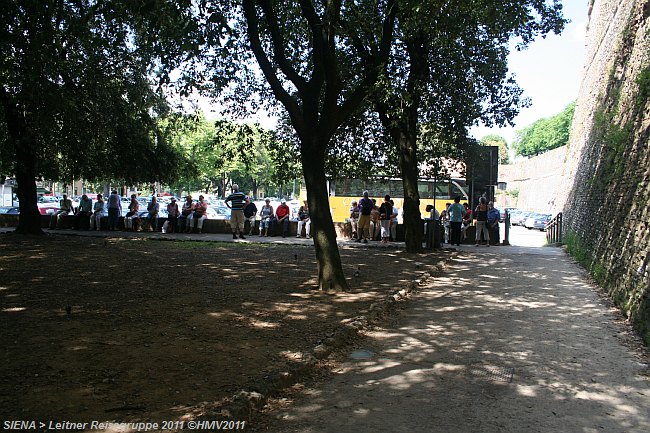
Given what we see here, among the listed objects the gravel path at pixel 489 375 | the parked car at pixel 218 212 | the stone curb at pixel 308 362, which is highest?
the parked car at pixel 218 212

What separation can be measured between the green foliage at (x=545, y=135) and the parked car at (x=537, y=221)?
1644 inches

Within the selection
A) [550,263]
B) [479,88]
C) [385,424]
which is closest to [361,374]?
[385,424]

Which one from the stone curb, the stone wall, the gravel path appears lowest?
the gravel path

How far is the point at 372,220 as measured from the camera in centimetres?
2144

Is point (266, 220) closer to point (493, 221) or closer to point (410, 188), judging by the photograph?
point (410, 188)

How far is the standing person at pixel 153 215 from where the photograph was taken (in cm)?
2309

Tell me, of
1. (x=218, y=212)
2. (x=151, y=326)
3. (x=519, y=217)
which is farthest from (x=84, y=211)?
(x=519, y=217)

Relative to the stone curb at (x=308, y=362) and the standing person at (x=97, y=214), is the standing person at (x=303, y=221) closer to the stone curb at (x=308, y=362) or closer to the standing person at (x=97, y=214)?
the standing person at (x=97, y=214)

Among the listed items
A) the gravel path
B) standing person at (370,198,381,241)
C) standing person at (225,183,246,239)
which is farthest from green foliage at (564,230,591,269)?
standing person at (225,183,246,239)

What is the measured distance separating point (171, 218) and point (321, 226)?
14.6m

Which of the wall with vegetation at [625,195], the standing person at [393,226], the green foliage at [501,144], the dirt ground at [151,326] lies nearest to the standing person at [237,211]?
the standing person at [393,226]

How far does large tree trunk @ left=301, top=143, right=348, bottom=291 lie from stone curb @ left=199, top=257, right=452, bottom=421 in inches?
40.7

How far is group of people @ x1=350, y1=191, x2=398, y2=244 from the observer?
19.4 meters

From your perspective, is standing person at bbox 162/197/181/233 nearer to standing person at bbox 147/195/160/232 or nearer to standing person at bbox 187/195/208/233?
standing person at bbox 187/195/208/233
